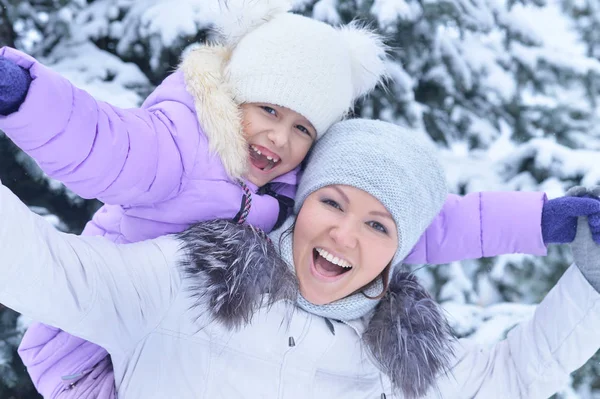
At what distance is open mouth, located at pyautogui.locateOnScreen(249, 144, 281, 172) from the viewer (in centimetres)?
174

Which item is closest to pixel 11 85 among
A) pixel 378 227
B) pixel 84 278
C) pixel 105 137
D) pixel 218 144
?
pixel 105 137

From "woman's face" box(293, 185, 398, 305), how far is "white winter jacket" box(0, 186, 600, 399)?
10 cm

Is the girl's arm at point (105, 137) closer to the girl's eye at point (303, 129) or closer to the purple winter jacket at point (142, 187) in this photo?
the purple winter jacket at point (142, 187)

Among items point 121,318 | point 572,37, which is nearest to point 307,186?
point 121,318

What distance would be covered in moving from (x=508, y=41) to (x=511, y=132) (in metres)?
0.41

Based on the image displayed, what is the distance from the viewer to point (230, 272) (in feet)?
4.98

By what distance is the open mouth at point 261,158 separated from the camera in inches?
68.5

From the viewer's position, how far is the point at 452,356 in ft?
6.07

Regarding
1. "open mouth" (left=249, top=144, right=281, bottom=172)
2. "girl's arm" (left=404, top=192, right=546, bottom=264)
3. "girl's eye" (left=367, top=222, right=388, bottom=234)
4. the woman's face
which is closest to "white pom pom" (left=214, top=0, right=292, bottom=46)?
"open mouth" (left=249, top=144, right=281, bottom=172)

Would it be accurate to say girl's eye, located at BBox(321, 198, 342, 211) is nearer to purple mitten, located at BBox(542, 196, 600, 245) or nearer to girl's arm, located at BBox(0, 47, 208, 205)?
girl's arm, located at BBox(0, 47, 208, 205)

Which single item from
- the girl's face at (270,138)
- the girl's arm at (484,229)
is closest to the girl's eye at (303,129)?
the girl's face at (270,138)

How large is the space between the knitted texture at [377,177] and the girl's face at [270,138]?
0.29 ft

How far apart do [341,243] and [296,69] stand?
19.9 inches

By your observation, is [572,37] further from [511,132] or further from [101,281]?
[101,281]
